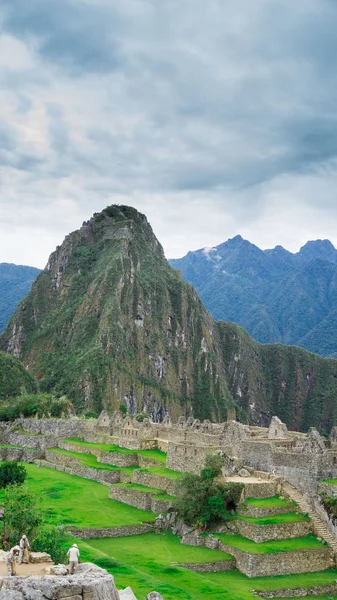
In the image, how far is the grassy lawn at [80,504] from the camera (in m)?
32.9

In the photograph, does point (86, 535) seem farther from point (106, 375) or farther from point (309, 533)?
point (106, 375)

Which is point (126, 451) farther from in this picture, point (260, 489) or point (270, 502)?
point (270, 502)

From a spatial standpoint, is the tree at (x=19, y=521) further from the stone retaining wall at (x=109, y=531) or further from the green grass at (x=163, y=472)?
the green grass at (x=163, y=472)

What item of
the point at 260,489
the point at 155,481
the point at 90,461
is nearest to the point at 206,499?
the point at 260,489

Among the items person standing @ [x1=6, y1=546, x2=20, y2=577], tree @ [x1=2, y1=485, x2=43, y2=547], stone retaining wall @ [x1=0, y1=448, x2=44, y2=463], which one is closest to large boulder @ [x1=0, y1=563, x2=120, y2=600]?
person standing @ [x1=6, y1=546, x2=20, y2=577]

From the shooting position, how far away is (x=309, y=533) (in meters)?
30.7

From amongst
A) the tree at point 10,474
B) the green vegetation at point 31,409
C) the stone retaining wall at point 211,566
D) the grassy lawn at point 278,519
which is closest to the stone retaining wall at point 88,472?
the tree at point 10,474

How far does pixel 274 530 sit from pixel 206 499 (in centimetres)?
374

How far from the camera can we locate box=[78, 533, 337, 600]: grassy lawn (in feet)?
75.4

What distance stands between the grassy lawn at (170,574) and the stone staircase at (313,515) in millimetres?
1485

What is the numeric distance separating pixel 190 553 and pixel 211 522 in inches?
120

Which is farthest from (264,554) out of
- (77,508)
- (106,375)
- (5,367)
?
(106,375)

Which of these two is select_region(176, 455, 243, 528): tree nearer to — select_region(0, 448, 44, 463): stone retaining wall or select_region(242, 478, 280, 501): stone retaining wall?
select_region(242, 478, 280, 501): stone retaining wall

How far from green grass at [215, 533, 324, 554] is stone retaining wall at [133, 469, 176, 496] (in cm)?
538
